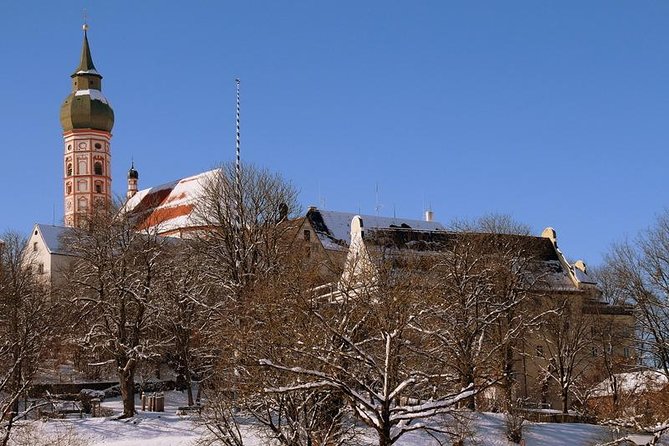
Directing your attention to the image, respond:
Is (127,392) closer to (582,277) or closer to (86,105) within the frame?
(582,277)

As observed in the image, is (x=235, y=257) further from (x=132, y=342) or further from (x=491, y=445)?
(x=491, y=445)

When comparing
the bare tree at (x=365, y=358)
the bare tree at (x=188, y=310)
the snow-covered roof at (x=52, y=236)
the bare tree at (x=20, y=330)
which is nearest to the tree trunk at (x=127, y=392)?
the bare tree at (x=188, y=310)

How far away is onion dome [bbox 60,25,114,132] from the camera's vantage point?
12612cm

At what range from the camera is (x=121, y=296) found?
48.5 meters

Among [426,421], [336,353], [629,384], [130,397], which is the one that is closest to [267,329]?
[336,353]

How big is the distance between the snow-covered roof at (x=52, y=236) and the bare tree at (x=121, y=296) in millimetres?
30535

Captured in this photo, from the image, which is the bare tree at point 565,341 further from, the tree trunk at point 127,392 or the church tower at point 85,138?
the church tower at point 85,138

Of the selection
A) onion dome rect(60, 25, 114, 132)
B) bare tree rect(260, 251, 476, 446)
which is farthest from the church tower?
bare tree rect(260, 251, 476, 446)

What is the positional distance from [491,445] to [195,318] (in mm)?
16512

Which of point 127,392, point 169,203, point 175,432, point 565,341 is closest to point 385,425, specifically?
point 175,432

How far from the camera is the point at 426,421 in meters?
39.5

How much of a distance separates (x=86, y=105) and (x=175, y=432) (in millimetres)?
88827

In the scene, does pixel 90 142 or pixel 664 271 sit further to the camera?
pixel 90 142

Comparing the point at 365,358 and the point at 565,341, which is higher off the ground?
Answer: the point at 365,358
